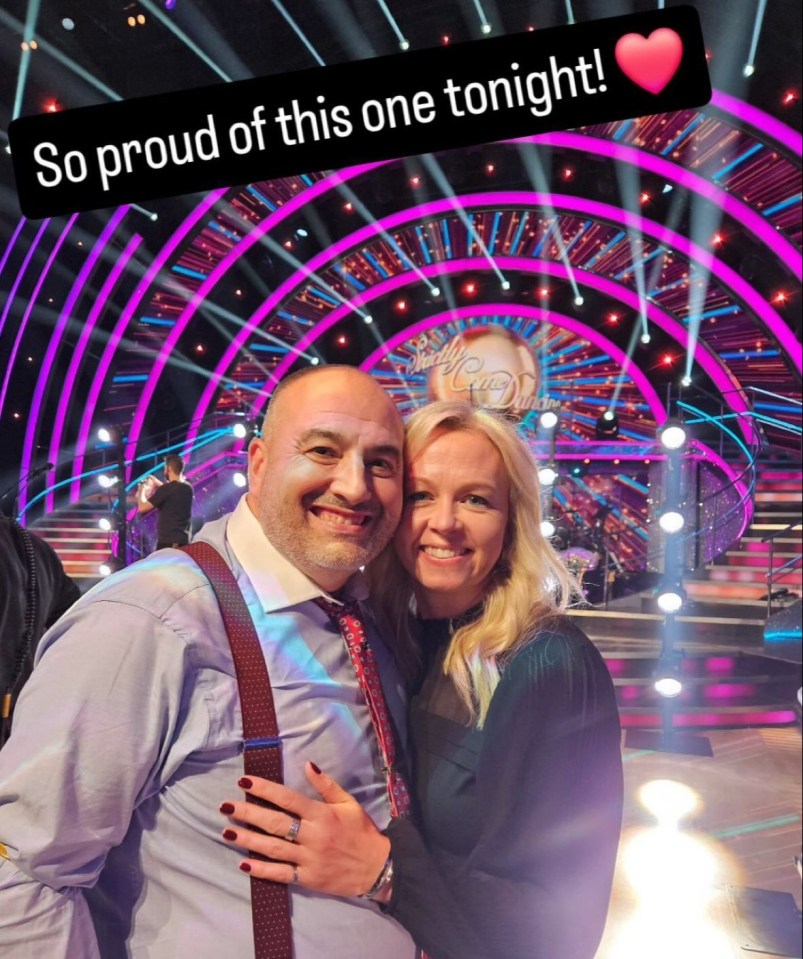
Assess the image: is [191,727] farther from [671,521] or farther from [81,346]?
[81,346]

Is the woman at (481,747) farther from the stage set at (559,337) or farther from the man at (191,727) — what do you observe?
the stage set at (559,337)

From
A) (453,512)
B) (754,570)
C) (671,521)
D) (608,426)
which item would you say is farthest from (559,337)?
(453,512)

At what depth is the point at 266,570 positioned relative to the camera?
1376 millimetres

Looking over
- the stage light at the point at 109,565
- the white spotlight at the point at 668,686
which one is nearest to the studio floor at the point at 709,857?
the white spotlight at the point at 668,686

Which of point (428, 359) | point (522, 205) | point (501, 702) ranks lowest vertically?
point (501, 702)

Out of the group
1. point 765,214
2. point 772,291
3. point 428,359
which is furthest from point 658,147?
point 428,359

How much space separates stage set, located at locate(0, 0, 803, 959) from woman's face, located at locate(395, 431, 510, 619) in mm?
1017

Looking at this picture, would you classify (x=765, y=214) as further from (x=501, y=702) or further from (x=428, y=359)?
(x=501, y=702)

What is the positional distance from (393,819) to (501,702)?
1.06 feet

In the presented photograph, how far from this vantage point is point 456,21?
3.63 meters

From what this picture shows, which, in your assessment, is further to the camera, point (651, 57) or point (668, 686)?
point (668, 686)

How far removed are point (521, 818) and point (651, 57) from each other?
2.21 meters

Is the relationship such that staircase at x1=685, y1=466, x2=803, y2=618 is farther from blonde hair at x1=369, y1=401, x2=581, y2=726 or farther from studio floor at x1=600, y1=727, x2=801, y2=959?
blonde hair at x1=369, y1=401, x2=581, y2=726

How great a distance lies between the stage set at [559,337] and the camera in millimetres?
3352
